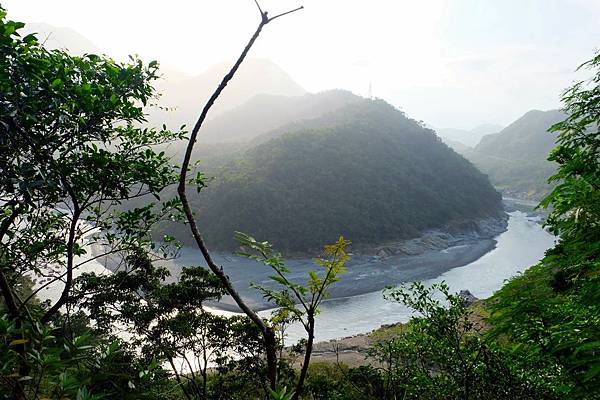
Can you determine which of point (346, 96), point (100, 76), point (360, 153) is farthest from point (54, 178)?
point (346, 96)

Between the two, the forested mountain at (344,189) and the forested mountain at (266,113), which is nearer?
the forested mountain at (344,189)

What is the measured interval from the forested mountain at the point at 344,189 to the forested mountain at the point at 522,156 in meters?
27.3

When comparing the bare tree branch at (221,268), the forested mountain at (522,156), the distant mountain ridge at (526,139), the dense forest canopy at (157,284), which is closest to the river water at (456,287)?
the dense forest canopy at (157,284)

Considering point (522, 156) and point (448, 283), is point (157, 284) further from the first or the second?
point (522, 156)

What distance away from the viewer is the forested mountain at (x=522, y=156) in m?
110

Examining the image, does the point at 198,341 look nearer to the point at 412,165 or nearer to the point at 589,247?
the point at 589,247

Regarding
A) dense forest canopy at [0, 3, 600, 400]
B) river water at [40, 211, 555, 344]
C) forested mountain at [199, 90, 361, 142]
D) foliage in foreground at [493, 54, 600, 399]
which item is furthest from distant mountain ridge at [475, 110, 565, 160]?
foliage in foreground at [493, 54, 600, 399]

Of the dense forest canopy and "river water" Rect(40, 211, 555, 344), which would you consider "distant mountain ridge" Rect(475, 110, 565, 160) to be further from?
the dense forest canopy

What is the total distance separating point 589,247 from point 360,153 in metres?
73.3

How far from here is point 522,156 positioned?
150 meters

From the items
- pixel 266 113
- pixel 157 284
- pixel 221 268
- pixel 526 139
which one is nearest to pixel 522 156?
pixel 526 139

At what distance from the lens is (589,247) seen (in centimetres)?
357

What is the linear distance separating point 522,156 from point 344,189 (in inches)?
4489

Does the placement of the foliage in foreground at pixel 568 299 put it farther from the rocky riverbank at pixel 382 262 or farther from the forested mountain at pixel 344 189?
the forested mountain at pixel 344 189
